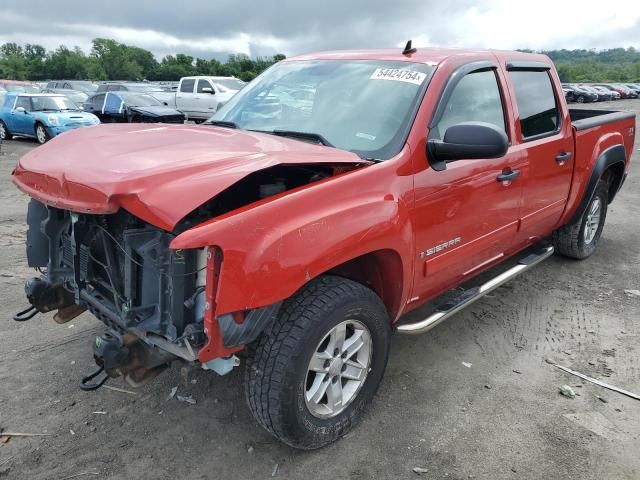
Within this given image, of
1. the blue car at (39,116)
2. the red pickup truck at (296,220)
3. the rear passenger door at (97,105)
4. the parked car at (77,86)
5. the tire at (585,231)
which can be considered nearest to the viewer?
the red pickup truck at (296,220)

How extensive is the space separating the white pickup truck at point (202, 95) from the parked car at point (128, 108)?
2541mm

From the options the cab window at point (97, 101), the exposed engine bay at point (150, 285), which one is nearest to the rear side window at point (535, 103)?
the exposed engine bay at point (150, 285)

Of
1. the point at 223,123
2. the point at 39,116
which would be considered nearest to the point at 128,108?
the point at 39,116

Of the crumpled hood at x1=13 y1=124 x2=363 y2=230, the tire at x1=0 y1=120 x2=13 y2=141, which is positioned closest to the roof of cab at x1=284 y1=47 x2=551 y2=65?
the crumpled hood at x1=13 y1=124 x2=363 y2=230

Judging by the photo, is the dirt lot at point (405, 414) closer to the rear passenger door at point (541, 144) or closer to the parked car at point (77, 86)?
the rear passenger door at point (541, 144)

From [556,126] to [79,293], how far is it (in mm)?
3630

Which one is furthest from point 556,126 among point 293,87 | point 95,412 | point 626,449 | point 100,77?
point 100,77

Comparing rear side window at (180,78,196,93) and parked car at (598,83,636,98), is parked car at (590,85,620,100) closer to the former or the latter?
parked car at (598,83,636,98)

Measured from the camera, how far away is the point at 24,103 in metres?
15.5

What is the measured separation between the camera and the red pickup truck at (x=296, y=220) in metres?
2.13

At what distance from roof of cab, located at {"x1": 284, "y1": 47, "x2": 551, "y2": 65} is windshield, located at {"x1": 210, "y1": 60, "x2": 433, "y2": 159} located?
0.21 ft

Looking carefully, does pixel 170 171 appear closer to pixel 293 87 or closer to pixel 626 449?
pixel 293 87

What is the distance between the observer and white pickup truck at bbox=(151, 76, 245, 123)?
765 inches

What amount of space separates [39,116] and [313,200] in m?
15.1
